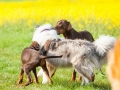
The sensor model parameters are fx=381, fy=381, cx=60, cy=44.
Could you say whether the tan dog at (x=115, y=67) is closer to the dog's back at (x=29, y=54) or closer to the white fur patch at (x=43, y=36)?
the dog's back at (x=29, y=54)

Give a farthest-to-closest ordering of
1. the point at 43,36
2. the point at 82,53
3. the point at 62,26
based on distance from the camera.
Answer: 1. the point at 62,26
2. the point at 43,36
3. the point at 82,53

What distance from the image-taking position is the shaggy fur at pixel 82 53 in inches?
283

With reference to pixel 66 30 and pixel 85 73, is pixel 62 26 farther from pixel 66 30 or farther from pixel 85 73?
pixel 85 73

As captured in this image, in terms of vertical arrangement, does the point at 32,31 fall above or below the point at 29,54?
above

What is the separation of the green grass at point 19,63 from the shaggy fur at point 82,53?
1.13ft

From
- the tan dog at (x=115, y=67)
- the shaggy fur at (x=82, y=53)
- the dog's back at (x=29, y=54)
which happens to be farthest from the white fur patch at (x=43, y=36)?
the tan dog at (x=115, y=67)

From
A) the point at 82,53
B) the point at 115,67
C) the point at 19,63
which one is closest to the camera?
the point at 115,67

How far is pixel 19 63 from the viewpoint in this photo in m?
10.1

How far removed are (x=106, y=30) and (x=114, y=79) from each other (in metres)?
12.8

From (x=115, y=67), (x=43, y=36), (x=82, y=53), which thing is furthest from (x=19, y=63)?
(x=115, y=67)

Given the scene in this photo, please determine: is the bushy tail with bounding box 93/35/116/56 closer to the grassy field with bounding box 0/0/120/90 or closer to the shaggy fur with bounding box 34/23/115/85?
the shaggy fur with bounding box 34/23/115/85

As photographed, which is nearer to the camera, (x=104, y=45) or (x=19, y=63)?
(x=104, y=45)

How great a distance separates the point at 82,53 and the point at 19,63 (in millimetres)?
3353

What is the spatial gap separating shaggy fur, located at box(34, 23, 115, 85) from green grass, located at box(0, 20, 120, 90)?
→ 1.13 feet
